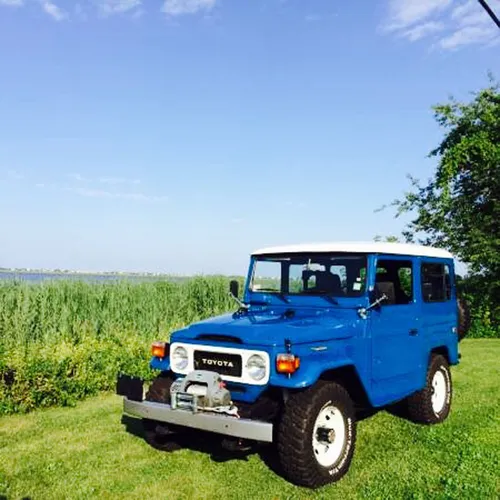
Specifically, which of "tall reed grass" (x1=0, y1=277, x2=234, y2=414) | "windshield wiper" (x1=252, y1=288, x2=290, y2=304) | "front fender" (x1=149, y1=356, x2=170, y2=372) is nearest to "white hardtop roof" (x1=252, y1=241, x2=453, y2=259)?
"windshield wiper" (x1=252, y1=288, x2=290, y2=304)

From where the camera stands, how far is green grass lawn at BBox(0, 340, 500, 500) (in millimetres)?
4906

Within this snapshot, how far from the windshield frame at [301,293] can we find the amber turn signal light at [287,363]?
4.52ft

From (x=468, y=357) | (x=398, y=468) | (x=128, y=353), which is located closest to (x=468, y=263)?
(x=468, y=357)

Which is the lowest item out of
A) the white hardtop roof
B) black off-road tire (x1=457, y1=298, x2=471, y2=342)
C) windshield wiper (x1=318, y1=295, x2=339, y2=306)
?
black off-road tire (x1=457, y1=298, x2=471, y2=342)

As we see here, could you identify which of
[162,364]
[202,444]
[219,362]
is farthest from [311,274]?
[202,444]

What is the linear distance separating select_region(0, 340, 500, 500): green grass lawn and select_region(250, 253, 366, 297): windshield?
1820 mm

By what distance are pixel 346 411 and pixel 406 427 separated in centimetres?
202

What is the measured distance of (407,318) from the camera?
21.0ft

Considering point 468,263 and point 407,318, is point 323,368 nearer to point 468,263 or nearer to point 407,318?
point 407,318

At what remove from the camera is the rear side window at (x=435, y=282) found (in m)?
6.90

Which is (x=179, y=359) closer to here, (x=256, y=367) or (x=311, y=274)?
(x=256, y=367)

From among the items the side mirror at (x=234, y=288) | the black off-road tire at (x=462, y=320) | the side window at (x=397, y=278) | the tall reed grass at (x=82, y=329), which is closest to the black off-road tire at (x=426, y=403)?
the side window at (x=397, y=278)

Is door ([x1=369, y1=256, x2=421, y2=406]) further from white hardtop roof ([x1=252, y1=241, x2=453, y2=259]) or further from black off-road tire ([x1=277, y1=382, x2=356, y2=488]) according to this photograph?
black off-road tire ([x1=277, y1=382, x2=356, y2=488])

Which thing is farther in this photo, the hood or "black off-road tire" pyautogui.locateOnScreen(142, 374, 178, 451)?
"black off-road tire" pyautogui.locateOnScreen(142, 374, 178, 451)
